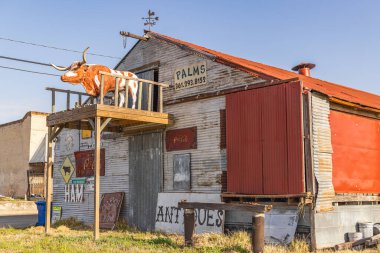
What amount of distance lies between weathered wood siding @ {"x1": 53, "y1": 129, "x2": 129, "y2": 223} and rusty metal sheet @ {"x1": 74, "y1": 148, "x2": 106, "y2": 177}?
23 centimetres

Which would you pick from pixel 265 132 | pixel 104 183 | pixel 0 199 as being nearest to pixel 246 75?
pixel 265 132

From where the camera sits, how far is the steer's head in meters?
15.9

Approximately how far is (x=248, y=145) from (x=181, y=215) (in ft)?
11.9

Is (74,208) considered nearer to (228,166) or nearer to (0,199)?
(228,166)

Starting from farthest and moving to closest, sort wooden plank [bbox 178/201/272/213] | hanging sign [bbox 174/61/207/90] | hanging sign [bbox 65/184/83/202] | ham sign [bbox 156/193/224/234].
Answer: hanging sign [bbox 65/184/83/202]
hanging sign [bbox 174/61/207/90]
ham sign [bbox 156/193/224/234]
wooden plank [bbox 178/201/272/213]

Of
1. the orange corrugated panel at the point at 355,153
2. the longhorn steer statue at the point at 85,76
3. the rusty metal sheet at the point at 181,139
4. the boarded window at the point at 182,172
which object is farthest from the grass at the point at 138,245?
the longhorn steer statue at the point at 85,76

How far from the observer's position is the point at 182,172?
52.7 ft

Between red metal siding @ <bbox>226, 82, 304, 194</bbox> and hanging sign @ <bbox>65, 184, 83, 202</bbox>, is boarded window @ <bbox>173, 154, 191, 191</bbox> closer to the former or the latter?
red metal siding @ <bbox>226, 82, 304, 194</bbox>

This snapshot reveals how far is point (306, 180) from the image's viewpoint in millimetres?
12578

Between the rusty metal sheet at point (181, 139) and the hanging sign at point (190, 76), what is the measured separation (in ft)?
5.29

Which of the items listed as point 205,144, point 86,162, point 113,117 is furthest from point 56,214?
point 205,144

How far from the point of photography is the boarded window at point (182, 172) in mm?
15875

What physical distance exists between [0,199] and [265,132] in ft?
93.7

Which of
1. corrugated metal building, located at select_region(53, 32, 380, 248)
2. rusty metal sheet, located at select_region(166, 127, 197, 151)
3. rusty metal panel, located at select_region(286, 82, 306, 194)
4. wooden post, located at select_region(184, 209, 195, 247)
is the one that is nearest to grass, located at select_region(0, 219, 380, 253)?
wooden post, located at select_region(184, 209, 195, 247)
